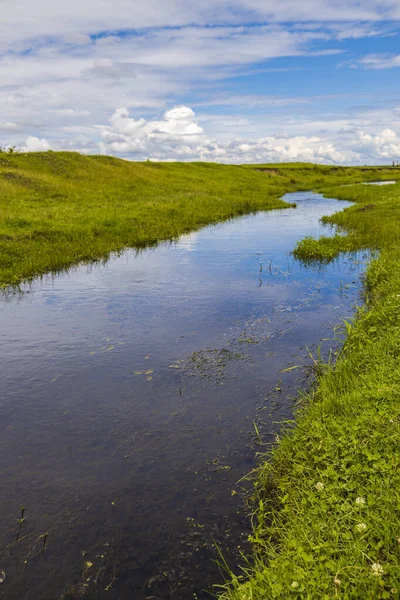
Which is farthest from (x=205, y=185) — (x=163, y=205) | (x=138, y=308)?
(x=138, y=308)

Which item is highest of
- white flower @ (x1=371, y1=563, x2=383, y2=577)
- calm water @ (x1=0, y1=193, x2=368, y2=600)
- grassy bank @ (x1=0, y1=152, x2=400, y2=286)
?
grassy bank @ (x1=0, y1=152, x2=400, y2=286)

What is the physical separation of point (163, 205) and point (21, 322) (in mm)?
24311

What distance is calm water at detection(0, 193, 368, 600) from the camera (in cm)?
524

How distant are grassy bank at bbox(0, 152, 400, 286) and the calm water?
15.0 feet

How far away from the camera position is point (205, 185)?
5912cm

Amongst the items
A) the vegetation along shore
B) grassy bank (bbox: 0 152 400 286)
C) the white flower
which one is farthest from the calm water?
grassy bank (bbox: 0 152 400 286)

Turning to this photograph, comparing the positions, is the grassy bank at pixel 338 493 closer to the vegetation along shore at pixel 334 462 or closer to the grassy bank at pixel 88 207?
the vegetation along shore at pixel 334 462

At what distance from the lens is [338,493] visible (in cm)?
514

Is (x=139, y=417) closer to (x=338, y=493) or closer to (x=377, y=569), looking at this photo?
(x=338, y=493)

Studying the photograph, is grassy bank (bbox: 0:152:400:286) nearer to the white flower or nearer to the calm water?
the calm water

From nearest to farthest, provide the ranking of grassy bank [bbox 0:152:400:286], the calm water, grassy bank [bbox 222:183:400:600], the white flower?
the white flower < grassy bank [bbox 222:183:400:600] < the calm water < grassy bank [bbox 0:152:400:286]

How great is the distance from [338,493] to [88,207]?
3032cm

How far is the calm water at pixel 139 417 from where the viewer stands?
524cm

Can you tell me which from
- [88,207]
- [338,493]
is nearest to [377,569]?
[338,493]
